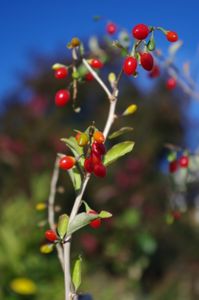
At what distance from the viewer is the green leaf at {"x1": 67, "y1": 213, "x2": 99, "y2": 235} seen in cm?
90

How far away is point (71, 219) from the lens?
35.8 inches

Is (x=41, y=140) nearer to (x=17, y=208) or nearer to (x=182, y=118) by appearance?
(x=17, y=208)

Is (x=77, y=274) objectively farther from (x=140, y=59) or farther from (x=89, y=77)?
(x=89, y=77)

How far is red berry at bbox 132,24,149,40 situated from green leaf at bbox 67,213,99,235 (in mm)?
352

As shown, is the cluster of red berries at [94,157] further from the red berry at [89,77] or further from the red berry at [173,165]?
the red berry at [173,165]

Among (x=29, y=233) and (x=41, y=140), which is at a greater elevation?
(x=41, y=140)

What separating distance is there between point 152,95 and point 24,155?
2994 mm

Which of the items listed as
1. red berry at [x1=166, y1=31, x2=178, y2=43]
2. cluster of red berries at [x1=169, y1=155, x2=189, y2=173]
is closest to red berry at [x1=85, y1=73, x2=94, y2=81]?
red berry at [x1=166, y1=31, x2=178, y2=43]

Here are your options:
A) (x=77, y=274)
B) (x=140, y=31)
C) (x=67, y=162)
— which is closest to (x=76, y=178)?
(x=67, y=162)

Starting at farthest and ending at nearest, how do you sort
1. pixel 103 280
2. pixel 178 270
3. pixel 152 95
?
pixel 152 95
pixel 103 280
pixel 178 270

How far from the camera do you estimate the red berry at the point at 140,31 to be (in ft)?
3.19

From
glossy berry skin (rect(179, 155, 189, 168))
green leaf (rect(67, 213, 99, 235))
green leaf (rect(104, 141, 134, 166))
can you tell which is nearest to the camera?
green leaf (rect(67, 213, 99, 235))

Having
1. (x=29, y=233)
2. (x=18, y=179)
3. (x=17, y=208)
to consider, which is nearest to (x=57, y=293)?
(x=29, y=233)

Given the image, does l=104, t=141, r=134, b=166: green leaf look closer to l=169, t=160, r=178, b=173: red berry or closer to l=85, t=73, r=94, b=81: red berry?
l=85, t=73, r=94, b=81: red berry
